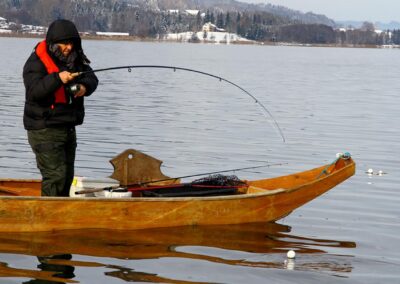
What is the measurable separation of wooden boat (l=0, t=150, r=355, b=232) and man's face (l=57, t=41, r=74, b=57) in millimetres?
1733

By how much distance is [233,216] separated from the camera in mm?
11898

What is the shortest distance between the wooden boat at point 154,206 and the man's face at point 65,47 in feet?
5.68

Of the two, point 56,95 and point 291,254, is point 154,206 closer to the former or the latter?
point 291,254

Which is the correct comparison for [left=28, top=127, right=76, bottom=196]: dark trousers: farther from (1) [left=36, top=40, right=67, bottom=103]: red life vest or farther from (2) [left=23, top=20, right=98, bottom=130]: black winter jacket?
(1) [left=36, top=40, right=67, bottom=103]: red life vest

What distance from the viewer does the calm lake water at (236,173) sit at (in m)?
10.0

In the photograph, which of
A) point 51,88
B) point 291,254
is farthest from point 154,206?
point 51,88

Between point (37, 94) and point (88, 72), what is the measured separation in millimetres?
685

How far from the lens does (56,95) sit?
1025 centimetres

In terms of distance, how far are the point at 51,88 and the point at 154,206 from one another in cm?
224

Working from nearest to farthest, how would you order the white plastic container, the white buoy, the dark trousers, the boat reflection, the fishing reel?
the boat reflection < the fishing reel < the dark trousers < the white buoy < the white plastic container

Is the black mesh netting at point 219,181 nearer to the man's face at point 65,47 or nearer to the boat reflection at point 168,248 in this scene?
the boat reflection at point 168,248

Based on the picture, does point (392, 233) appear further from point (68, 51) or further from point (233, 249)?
point (68, 51)

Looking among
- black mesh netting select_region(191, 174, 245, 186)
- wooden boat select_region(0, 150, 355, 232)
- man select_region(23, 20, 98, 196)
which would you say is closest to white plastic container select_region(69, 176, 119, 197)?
wooden boat select_region(0, 150, 355, 232)

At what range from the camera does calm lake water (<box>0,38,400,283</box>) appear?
10.0m
